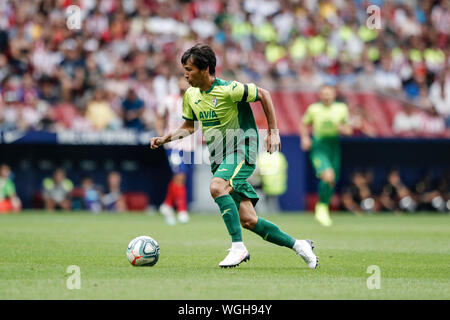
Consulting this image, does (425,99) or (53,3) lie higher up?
(53,3)

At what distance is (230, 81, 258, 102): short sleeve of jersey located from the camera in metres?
8.74

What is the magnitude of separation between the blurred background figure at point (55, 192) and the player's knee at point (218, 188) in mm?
13789

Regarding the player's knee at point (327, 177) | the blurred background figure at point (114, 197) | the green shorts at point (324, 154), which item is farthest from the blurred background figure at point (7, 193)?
the player's knee at point (327, 177)

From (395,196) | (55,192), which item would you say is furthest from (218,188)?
(395,196)

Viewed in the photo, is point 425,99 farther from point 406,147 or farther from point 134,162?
point 134,162

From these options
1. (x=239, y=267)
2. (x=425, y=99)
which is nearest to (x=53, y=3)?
(x=425, y=99)

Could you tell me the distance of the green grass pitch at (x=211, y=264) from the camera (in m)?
6.84

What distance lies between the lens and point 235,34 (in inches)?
1022

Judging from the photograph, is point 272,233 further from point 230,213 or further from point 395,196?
point 395,196

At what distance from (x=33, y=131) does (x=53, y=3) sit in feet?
15.8

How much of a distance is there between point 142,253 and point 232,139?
150 centimetres

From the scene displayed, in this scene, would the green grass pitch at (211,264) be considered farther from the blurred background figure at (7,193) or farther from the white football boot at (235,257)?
the blurred background figure at (7,193)
